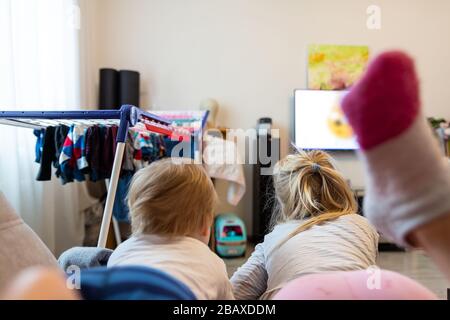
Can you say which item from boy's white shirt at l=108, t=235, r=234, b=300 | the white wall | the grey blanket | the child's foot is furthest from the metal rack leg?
the white wall

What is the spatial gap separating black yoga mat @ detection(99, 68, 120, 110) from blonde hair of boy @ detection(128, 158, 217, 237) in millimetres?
1974

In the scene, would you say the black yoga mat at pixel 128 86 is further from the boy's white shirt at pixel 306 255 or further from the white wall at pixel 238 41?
the boy's white shirt at pixel 306 255

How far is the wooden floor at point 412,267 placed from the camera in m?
1.81

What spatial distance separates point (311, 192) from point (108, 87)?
2.03 meters

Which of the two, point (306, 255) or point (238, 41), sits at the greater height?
point (238, 41)

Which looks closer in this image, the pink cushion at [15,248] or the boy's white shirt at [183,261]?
the boy's white shirt at [183,261]

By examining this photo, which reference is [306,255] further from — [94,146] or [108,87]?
[108,87]

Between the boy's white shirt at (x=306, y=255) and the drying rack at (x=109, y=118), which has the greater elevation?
the drying rack at (x=109, y=118)

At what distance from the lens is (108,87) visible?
2498 mm

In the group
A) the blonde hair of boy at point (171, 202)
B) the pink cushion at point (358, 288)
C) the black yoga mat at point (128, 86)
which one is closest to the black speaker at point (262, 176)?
the black yoga mat at point (128, 86)

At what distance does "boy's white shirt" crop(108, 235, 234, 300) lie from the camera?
0.58 metres

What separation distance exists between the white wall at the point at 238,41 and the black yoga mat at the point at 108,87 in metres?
0.23

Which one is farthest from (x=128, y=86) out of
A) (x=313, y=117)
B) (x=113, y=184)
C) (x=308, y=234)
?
(x=308, y=234)

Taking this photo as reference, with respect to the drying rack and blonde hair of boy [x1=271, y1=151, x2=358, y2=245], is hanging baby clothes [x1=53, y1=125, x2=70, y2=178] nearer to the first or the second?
the drying rack
